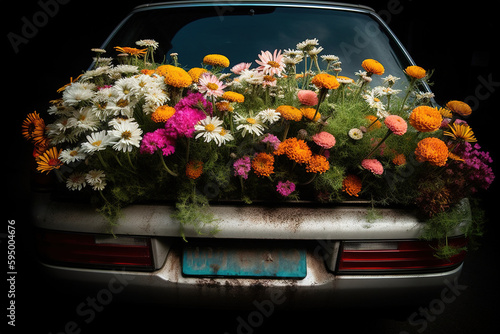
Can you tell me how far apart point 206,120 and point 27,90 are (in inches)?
391

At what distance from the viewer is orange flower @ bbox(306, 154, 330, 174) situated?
1393mm

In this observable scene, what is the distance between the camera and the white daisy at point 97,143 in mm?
1340

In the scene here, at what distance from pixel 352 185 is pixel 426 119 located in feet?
1.27

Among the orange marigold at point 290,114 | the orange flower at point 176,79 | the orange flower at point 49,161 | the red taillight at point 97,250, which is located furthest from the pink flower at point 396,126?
the orange flower at point 49,161

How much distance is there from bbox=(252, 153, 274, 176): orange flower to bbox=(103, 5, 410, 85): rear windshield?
101 centimetres

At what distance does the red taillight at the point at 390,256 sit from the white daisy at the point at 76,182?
3.70 feet

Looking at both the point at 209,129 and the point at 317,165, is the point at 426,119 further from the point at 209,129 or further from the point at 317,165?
the point at 209,129

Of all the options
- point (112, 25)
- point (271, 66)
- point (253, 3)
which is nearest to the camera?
point (271, 66)

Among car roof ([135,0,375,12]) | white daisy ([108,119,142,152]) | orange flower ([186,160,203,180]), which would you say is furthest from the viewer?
car roof ([135,0,375,12])

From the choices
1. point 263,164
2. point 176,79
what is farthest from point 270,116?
point 176,79

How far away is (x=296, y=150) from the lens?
138cm

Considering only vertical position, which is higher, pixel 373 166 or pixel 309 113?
pixel 309 113

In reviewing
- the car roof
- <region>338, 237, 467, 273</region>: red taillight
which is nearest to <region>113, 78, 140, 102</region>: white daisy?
<region>338, 237, 467, 273</region>: red taillight

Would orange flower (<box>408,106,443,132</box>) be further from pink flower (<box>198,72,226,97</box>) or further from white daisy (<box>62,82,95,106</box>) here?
white daisy (<box>62,82,95,106</box>)
